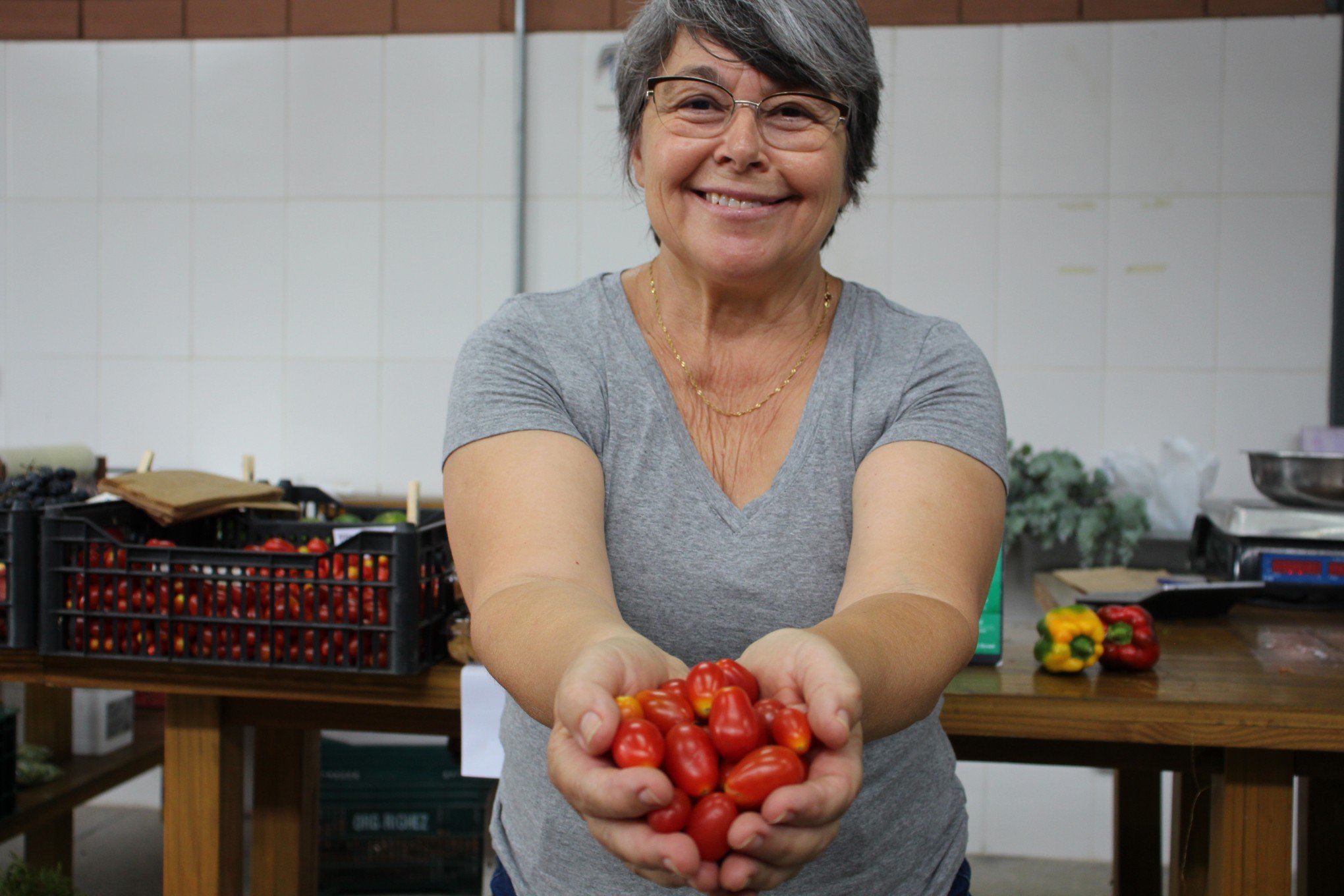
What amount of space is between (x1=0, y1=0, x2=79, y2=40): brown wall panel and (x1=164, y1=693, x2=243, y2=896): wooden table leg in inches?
107

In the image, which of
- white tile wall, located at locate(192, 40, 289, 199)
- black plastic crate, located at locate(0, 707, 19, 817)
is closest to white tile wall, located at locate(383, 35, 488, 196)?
white tile wall, located at locate(192, 40, 289, 199)

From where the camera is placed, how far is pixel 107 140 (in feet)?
11.3

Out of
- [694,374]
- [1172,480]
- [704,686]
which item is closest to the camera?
[704,686]

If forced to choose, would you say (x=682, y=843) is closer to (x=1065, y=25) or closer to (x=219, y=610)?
(x=219, y=610)

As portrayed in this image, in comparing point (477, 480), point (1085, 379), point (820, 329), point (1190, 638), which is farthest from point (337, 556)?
point (1085, 379)

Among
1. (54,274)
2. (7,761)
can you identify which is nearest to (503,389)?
(7,761)

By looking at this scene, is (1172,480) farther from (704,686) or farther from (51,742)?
(51,742)

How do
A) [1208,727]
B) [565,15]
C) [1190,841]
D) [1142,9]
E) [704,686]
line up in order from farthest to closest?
[565,15], [1142,9], [1190,841], [1208,727], [704,686]

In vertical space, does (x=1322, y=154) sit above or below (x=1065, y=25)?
below

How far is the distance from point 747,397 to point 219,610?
0.93 metres

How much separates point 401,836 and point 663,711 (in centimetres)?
227

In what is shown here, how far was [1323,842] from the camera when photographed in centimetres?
196

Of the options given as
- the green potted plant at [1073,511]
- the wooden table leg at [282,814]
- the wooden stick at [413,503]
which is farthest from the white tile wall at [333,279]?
the green potted plant at [1073,511]

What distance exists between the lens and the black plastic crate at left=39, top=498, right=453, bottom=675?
1573 millimetres
